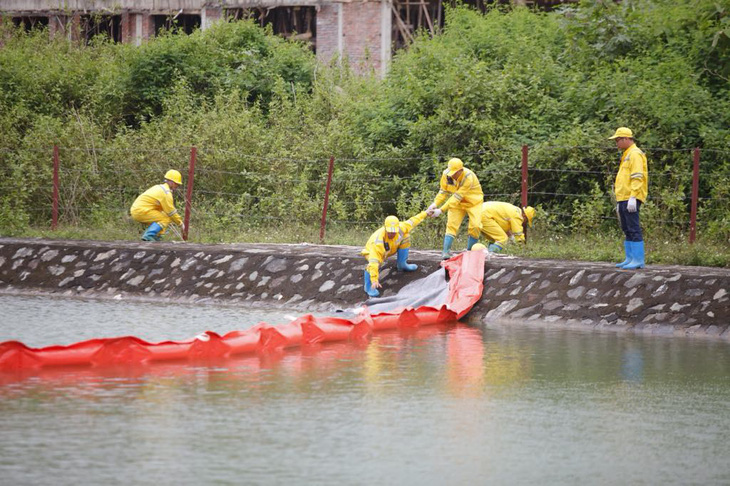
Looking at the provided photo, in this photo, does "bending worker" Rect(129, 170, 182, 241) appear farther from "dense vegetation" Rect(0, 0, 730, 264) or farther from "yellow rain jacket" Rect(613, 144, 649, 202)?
"yellow rain jacket" Rect(613, 144, 649, 202)

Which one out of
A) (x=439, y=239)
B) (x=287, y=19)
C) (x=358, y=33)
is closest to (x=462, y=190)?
(x=439, y=239)

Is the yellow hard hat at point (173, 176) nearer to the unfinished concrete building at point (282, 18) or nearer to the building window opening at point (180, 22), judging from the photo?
the unfinished concrete building at point (282, 18)

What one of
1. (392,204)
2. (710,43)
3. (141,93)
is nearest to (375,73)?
(141,93)

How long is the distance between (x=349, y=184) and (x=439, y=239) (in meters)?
3.47

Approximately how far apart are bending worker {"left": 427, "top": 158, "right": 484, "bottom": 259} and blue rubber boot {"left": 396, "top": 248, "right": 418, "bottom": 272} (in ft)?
1.71

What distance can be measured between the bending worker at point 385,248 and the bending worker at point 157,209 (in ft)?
16.5

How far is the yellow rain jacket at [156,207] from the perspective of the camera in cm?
1930

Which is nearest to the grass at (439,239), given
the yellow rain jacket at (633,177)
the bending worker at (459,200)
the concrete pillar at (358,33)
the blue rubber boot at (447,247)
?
the bending worker at (459,200)

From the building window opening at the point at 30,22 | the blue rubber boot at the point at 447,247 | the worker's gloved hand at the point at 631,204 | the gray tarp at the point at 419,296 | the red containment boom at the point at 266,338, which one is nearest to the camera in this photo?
the red containment boom at the point at 266,338

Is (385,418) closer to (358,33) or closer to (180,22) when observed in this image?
(358,33)

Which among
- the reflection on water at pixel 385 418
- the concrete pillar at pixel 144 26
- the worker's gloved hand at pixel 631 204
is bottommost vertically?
the reflection on water at pixel 385 418

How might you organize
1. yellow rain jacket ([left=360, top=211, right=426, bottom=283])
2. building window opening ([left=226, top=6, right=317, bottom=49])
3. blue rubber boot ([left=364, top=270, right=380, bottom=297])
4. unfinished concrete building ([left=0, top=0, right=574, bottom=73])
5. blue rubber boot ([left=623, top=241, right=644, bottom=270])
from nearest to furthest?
blue rubber boot ([left=623, top=241, right=644, bottom=270]) < yellow rain jacket ([left=360, top=211, right=426, bottom=283]) < blue rubber boot ([left=364, top=270, right=380, bottom=297]) < unfinished concrete building ([left=0, top=0, right=574, bottom=73]) < building window opening ([left=226, top=6, right=317, bottom=49])

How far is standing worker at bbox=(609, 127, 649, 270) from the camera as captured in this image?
47.4 feet

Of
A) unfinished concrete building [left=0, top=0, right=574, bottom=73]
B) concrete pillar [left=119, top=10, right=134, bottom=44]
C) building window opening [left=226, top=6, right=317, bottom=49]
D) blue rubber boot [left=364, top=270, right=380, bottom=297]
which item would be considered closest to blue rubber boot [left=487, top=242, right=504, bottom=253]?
blue rubber boot [left=364, top=270, right=380, bottom=297]
